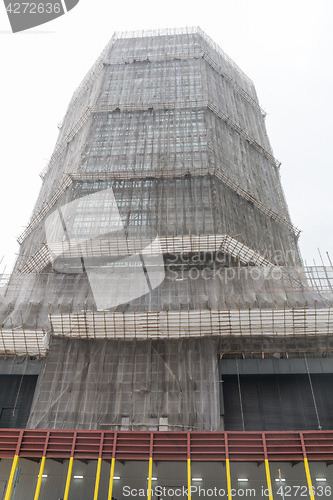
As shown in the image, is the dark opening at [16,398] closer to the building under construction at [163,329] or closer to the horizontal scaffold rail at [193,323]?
the building under construction at [163,329]

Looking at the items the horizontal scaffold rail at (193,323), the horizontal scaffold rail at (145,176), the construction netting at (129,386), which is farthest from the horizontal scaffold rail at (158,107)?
the construction netting at (129,386)

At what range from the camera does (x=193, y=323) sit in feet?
79.5

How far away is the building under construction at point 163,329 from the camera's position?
19281 millimetres

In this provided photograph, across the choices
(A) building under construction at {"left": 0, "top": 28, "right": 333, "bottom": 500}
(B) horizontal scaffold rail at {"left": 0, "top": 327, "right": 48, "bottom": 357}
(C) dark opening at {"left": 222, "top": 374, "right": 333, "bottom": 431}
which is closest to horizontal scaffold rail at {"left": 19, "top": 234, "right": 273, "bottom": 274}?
(A) building under construction at {"left": 0, "top": 28, "right": 333, "bottom": 500}

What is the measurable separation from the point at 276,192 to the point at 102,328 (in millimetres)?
28479

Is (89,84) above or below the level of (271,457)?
above

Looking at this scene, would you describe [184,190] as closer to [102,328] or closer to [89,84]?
[102,328]

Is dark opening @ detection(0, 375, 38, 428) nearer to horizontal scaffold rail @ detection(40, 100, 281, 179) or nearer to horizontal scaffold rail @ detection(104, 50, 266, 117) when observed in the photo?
horizontal scaffold rail @ detection(40, 100, 281, 179)

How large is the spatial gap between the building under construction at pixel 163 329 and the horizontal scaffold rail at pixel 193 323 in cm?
9

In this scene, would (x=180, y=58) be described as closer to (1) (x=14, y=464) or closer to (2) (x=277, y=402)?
(2) (x=277, y=402)

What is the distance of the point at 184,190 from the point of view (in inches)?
1400

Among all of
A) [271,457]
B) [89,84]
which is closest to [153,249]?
[271,457]

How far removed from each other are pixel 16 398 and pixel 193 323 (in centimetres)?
1451

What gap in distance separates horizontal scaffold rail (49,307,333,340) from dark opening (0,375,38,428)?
6.09 m
